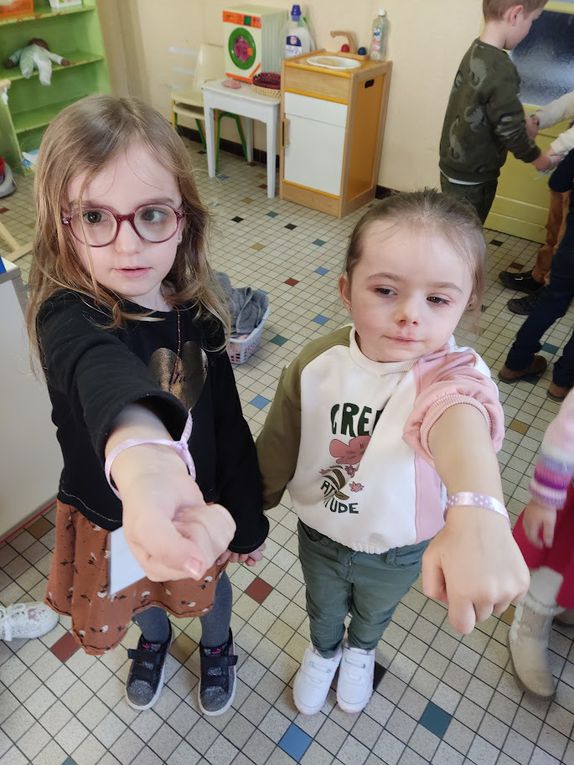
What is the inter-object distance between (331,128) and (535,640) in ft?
8.05

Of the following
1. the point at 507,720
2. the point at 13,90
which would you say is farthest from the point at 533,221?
the point at 13,90

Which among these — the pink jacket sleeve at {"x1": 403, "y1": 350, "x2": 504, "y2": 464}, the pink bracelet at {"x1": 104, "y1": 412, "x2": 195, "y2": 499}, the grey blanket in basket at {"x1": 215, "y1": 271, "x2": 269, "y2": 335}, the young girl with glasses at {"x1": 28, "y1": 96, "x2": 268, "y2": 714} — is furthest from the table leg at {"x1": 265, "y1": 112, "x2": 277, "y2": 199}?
the pink bracelet at {"x1": 104, "y1": 412, "x2": 195, "y2": 499}

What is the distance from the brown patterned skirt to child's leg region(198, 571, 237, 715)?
13cm

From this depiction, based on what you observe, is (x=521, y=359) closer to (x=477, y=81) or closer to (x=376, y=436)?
(x=477, y=81)

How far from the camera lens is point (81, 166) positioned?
1.99 feet

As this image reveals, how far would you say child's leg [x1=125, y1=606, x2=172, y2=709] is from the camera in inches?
44.1

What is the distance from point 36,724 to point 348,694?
2.13 ft

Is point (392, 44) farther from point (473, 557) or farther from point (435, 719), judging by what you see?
point (473, 557)

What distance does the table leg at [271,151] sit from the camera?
2936mm

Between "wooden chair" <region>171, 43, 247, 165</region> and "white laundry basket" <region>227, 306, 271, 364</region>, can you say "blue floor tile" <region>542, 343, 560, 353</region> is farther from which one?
"wooden chair" <region>171, 43, 247, 165</region>

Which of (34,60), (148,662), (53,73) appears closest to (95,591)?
(148,662)

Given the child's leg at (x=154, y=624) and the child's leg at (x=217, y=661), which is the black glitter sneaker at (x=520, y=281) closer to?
the child's leg at (x=217, y=661)

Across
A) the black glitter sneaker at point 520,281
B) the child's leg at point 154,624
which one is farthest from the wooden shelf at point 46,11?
the child's leg at point 154,624

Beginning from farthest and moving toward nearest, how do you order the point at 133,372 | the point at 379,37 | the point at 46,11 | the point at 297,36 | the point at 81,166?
the point at 46,11, the point at 297,36, the point at 379,37, the point at 81,166, the point at 133,372
